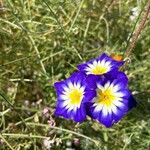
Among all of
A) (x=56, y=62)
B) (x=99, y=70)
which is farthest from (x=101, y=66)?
(x=56, y=62)

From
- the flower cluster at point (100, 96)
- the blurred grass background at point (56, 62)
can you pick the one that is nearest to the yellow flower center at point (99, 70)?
the flower cluster at point (100, 96)

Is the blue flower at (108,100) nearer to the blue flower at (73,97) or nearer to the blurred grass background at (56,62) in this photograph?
the blue flower at (73,97)

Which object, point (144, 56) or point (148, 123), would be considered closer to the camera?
point (148, 123)

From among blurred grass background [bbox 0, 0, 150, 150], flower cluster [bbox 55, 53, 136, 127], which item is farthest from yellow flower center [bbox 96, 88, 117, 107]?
blurred grass background [bbox 0, 0, 150, 150]

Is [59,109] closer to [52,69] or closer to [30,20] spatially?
[52,69]

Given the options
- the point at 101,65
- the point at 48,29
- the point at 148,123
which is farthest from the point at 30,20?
the point at 148,123

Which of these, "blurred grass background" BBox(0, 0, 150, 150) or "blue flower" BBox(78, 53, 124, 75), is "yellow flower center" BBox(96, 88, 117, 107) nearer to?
"blue flower" BBox(78, 53, 124, 75)

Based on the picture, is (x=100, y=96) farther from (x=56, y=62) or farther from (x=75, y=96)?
(x=56, y=62)
